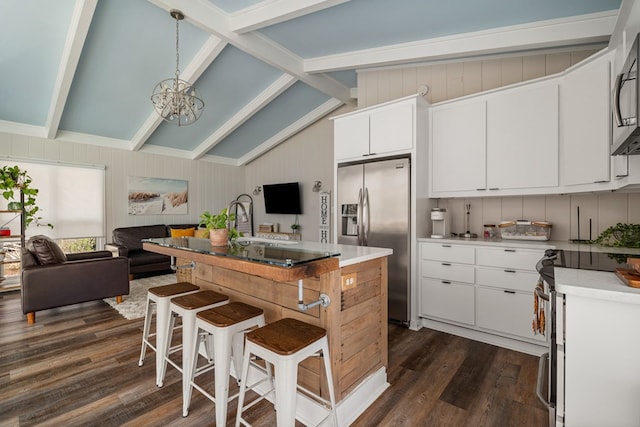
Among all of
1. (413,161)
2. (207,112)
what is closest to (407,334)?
(413,161)

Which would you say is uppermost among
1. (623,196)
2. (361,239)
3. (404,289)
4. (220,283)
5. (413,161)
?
(413,161)

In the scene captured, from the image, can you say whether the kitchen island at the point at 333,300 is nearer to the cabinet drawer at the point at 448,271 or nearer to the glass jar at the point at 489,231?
the cabinet drawer at the point at 448,271

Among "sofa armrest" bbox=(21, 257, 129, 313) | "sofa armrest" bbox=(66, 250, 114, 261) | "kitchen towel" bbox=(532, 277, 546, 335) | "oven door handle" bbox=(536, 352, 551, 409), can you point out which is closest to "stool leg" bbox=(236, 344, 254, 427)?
"oven door handle" bbox=(536, 352, 551, 409)

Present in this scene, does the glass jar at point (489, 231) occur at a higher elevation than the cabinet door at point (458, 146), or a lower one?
lower

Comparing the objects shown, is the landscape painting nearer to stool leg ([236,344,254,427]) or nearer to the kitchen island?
the kitchen island

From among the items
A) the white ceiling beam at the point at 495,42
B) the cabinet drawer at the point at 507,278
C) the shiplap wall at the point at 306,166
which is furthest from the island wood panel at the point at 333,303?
the shiplap wall at the point at 306,166

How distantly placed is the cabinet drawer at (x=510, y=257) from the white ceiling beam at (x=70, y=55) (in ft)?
14.6

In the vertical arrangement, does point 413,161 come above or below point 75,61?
below

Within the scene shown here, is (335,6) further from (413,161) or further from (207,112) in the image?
(207,112)

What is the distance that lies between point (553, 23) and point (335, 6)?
1986 millimetres

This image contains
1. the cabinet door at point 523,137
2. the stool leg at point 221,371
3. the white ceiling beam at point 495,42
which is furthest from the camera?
the cabinet door at point 523,137

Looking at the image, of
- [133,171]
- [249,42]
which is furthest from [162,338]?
[133,171]

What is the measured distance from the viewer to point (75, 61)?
3.58 meters

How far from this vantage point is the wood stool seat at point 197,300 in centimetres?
203
